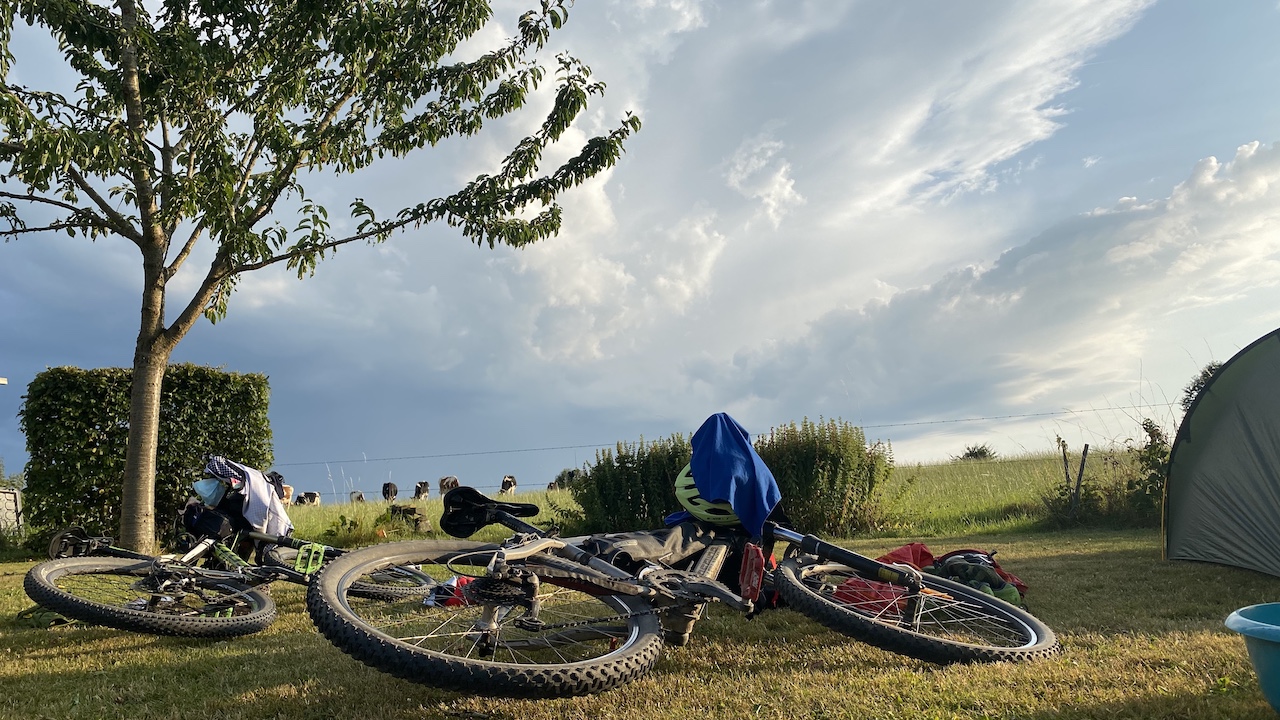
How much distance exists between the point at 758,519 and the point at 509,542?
5.05 ft

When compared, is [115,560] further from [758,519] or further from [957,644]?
[957,644]

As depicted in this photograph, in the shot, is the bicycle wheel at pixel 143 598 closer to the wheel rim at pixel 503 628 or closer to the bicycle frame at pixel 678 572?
the wheel rim at pixel 503 628

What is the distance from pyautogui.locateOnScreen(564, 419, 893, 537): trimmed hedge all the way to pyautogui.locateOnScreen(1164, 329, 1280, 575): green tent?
433 cm

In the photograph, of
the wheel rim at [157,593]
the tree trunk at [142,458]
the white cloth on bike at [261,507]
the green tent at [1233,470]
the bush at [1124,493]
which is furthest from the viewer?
the bush at [1124,493]

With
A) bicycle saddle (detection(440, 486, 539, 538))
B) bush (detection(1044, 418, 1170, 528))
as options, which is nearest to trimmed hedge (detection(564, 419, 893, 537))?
bush (detection(1044, 418, 1170, 528))

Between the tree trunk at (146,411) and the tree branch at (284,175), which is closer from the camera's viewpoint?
the tree trunk at (146,411)

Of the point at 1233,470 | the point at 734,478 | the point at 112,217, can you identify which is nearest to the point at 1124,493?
the point at 1233,470

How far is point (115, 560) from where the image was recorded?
486cm

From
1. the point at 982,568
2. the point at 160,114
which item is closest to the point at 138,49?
the point at 160,114

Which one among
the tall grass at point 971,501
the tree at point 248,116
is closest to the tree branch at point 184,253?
the tree at point 248,116

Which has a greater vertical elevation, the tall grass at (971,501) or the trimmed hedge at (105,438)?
the trimmed hedge at (105,438)

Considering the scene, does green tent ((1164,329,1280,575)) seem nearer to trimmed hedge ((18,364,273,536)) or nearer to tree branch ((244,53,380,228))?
tree branch ((244,53,380,228))

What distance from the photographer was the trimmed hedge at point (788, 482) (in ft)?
36.7

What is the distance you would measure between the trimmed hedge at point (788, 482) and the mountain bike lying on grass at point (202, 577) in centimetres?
618
